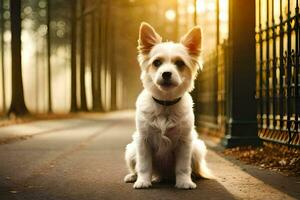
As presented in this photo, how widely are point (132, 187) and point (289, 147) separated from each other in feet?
12.0

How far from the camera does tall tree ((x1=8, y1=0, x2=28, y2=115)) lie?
21734mm

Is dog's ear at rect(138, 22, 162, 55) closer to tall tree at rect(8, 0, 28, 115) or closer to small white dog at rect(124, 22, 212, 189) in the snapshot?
small white dog at rect(124, 22, 212, 189)

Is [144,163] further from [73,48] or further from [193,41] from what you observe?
[73,48]

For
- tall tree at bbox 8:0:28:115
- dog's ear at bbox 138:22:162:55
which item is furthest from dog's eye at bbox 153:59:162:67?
tall tree at bbox 8:0:28:115

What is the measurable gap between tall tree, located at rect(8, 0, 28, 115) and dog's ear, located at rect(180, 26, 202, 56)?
668 inches

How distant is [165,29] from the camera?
49438 mm

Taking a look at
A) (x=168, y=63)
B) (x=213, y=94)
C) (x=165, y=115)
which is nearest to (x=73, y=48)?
(x=213, y=94)

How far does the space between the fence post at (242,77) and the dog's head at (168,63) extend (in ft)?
13.2

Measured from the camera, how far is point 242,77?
32.9 ft

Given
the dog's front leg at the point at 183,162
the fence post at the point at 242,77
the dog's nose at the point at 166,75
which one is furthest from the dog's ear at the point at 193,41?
the fence post at the point at 242,77

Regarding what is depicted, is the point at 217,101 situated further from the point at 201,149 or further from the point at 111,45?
the point at 111,45

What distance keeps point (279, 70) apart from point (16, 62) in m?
15.1

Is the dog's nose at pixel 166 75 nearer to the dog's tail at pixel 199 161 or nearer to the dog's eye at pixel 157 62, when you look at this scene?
the dog's eye at pixel 157 62

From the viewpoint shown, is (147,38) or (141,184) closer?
(141,184)
